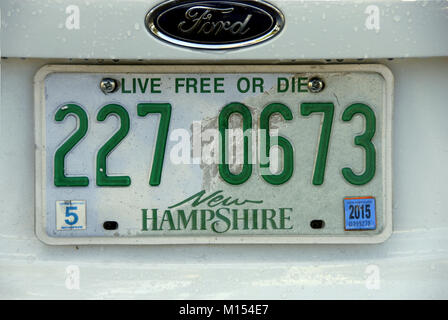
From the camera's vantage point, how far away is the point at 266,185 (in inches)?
75.4

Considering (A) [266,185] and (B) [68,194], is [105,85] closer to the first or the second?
(B) [68,194]

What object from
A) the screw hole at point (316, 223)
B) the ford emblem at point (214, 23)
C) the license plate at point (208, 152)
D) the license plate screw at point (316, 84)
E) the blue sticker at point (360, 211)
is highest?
the ford emblem at point (214, 23)

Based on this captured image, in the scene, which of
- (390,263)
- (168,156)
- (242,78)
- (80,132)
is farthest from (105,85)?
(390,263)

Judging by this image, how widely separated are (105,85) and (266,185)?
582 mm

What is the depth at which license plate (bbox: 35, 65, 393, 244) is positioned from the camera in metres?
1.88

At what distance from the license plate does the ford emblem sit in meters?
0.11

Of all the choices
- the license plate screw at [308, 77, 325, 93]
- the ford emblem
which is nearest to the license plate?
the license plate screw at [308, 77, 325, 93]

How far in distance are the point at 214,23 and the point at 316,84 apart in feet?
1.20

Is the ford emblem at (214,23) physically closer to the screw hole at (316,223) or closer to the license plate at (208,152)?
the license plate at (208,152)

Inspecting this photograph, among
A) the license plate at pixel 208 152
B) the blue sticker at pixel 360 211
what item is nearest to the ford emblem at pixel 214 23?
the license plate at pixel 208 152

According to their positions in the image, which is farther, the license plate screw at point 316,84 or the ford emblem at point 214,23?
the license plate screw at point 316,84

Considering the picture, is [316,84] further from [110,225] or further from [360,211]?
[110,225]

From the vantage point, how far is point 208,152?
190cm

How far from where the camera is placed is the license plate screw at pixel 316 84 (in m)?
1.88
